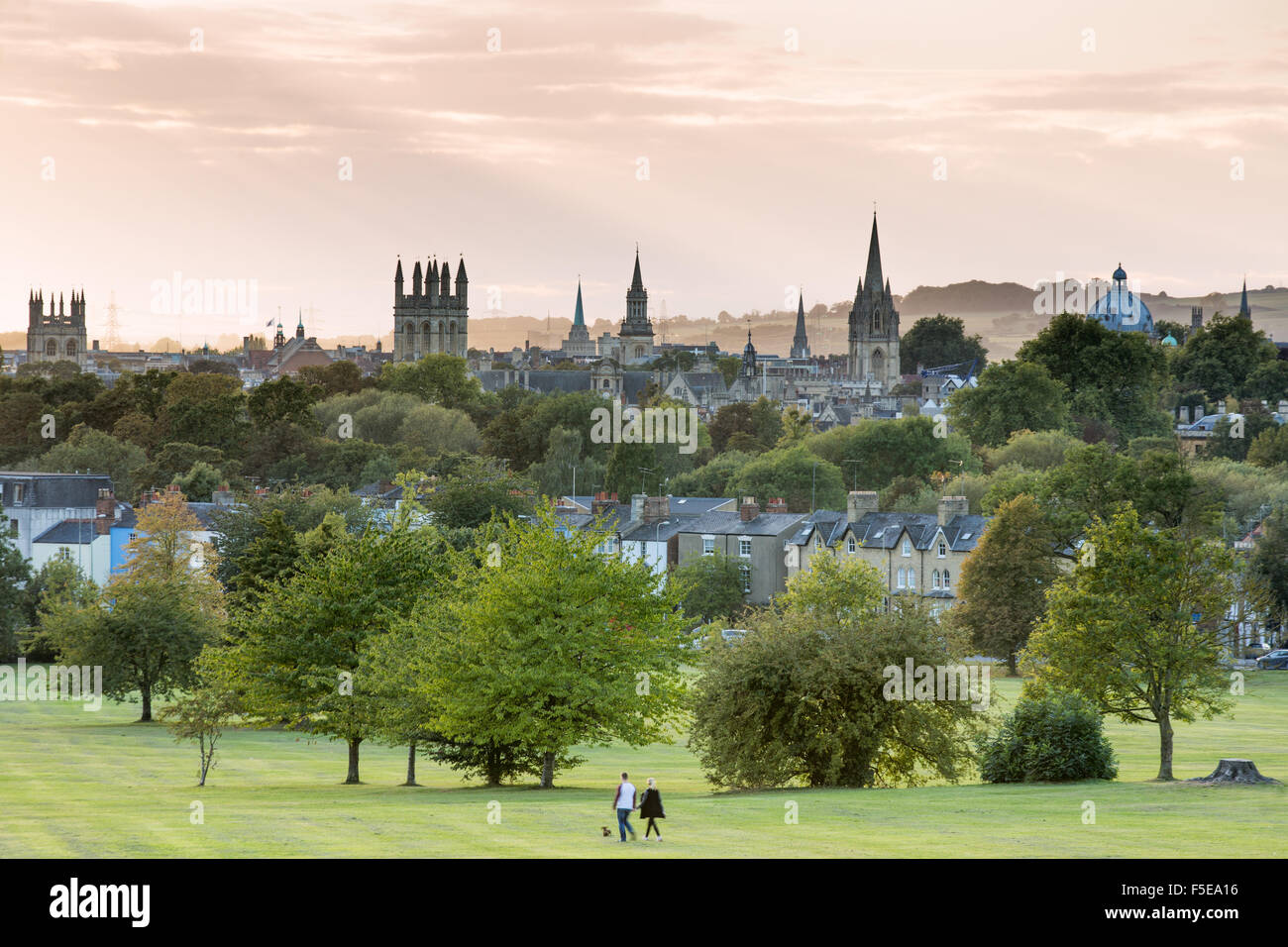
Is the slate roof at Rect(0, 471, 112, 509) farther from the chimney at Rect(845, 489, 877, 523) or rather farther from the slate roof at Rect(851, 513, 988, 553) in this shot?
the slate roof at Rect(851, 513, 988, 553)

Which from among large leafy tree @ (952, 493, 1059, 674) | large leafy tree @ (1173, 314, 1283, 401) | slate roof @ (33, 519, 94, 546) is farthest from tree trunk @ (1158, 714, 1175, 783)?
large leafy tree @ (1173, 314, 1283, 401)

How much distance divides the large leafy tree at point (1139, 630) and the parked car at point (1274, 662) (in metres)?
42.4

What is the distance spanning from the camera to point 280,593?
51562 mm

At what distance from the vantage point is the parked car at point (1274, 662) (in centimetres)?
8419

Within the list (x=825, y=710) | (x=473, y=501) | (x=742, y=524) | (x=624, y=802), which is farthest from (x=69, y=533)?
(x=624, y=802)

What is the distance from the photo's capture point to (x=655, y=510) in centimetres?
10819

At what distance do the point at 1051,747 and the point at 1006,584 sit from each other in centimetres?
3792

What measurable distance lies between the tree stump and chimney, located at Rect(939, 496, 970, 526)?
57.3m

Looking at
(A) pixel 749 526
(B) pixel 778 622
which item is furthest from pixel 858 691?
(A) pixel 749 526

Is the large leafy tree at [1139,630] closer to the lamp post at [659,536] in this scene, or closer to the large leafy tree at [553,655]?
the large leafy tree at [553,655]

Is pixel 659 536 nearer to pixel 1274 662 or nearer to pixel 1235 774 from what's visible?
pixel 1274 662

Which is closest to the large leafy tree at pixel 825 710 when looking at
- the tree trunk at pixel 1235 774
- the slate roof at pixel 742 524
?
the tree trunk at pixel 1235 774

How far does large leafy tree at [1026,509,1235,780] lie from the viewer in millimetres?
42812
